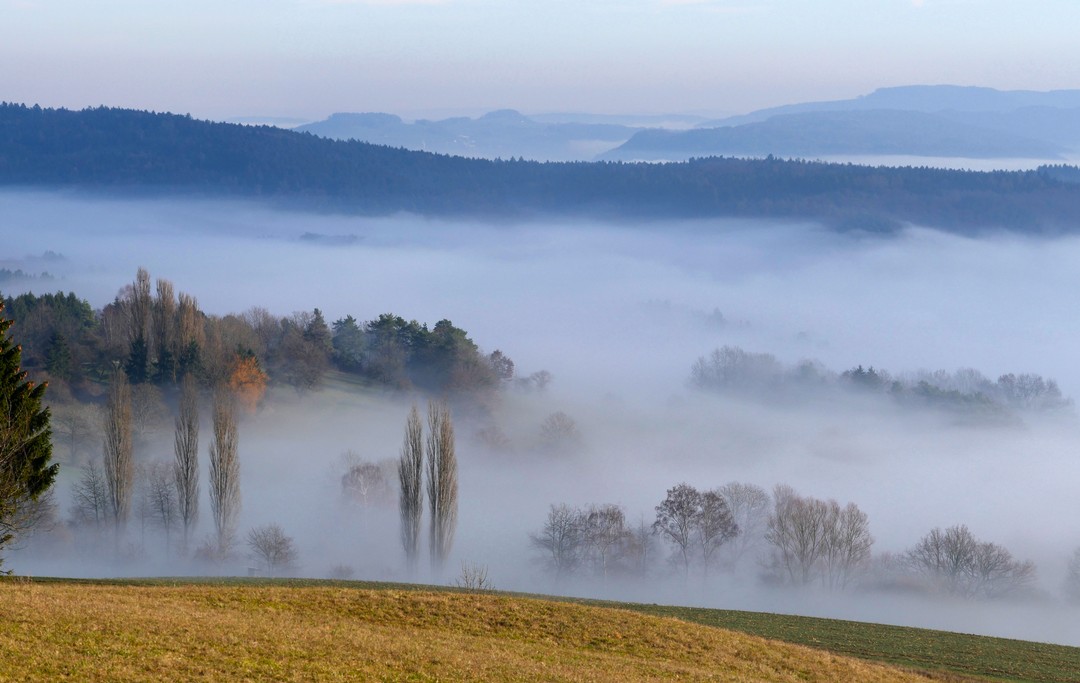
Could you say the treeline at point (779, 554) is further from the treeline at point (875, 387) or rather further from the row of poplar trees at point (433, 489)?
the treeline at point (875, 387)

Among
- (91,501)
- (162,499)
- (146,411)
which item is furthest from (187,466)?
(146,411)

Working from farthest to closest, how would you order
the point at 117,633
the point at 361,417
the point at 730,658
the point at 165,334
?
the point at 361,417, the point at 165,334, the point at 730,658, the point at 117,633

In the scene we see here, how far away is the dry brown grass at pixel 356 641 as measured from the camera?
61.0ft

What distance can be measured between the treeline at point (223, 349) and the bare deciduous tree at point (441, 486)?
23.9m

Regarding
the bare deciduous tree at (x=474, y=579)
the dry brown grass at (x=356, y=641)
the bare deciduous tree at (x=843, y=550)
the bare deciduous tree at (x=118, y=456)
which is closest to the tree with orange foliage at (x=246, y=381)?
the bare deciduous tree at (x=118, y=456)

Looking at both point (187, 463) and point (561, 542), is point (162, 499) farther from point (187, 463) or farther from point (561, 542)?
point (561, 542)

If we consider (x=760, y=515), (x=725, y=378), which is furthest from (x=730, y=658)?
(x=725, y=378)

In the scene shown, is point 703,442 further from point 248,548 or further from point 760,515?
point 248,548

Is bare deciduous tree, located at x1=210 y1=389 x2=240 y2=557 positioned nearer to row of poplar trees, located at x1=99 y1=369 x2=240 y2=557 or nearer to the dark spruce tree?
row of poplar trees, located at x1=99 y1=369 x2=240 y2=557

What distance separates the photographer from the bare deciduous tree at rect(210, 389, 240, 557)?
54688 millimetres

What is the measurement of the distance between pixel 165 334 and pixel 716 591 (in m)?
38.4

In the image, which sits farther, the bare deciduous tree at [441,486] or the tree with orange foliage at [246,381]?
the tree with orange foliage at [246,381]

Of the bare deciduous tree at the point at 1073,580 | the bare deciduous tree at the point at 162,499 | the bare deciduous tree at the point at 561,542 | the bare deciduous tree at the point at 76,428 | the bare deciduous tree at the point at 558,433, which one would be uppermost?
→ the bare deciduous tree at the point at 76,428

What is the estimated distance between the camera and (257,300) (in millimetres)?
192375
